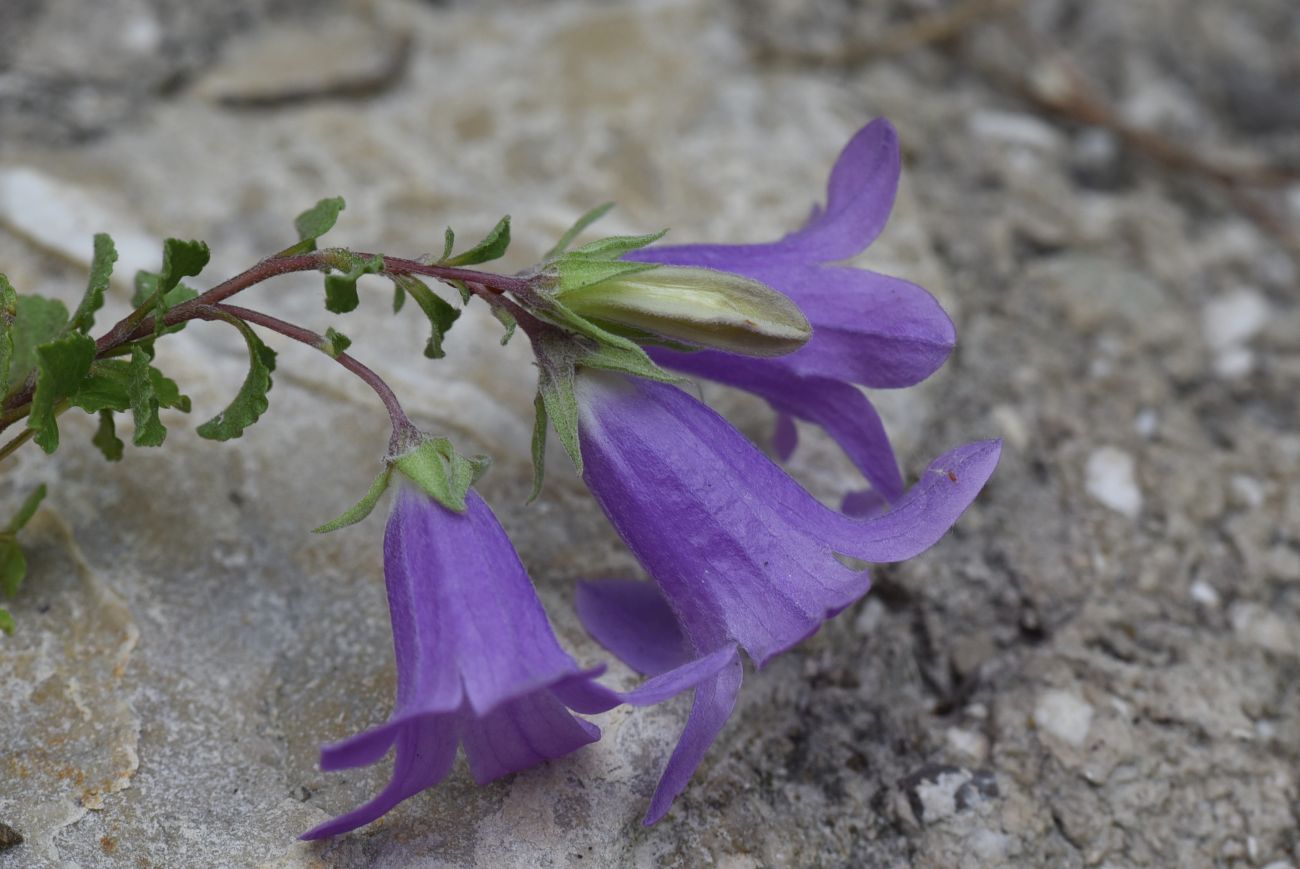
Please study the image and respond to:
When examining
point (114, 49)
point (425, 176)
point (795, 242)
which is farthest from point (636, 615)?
point (114, 49)

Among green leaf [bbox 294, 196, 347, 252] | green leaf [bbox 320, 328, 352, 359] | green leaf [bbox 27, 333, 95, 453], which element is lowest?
green leaf [bbox 320, 328, 352, 359]

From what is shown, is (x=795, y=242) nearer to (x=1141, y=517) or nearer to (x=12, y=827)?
(x=1141, y=517)

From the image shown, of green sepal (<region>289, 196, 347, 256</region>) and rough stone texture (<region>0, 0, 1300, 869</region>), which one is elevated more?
green sepal (<region>289, 196, 347, 256</region>)

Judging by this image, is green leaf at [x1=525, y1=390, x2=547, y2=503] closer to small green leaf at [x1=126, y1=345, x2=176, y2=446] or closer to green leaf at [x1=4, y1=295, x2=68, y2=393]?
small green leaf at [x1=126, y1=345, x2=176, y2=446]

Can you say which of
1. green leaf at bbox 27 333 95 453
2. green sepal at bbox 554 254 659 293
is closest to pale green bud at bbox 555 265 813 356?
green sepal at bbox 554 254 659 293

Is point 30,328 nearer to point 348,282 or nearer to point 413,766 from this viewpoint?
point 348,282

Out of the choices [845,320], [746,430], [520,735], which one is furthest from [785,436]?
[520,735]
